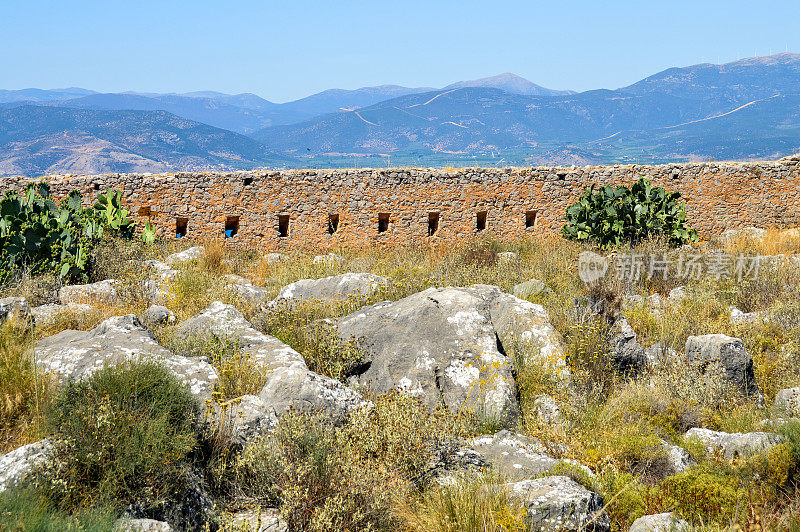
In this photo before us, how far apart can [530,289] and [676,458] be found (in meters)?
3.70

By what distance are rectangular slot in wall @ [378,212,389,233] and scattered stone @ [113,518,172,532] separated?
10.5 metres

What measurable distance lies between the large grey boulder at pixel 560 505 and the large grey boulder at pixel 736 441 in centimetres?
162

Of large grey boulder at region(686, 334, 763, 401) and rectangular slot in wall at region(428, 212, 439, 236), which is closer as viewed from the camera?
large grey boulder at region(686, 334, 763, 401)

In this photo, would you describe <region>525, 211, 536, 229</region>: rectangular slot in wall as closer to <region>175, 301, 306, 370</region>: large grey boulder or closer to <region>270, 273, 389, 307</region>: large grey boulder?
<region>270, 273, 389, 307</region>: large grey boulder

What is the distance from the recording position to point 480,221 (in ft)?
45.9

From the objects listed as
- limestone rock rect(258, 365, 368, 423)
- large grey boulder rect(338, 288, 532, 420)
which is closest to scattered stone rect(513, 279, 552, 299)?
large grey boulder rect(338, 288, 532, 420)

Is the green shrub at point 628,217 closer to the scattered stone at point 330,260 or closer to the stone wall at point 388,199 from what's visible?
the stone wall at point 388,199

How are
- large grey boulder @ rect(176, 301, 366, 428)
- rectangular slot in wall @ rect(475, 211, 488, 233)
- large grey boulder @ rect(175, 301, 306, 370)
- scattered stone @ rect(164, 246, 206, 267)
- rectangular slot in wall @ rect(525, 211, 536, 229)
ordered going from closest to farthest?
large grey boulder @ rect(176, 301, 366, 428) → large grey boulder @ rect(175, 301, 306, 370) → scattered stone @ rect(164, 246, 206, 267) → rectangular slot in wall @ rect(475, 211, 488, 233) → rectangular slot in wall @ rect(525, 211, 536, 229)

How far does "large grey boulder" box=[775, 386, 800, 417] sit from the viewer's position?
535 cm

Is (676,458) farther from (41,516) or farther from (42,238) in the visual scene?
(42,238)

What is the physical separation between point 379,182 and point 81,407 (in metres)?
10.00

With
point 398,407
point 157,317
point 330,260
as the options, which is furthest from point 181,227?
point 398,407

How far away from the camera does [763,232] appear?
1417cm

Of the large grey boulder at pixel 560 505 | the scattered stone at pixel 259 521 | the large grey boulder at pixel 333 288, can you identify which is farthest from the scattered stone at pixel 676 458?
the large grey boulder at pixel 333 288
